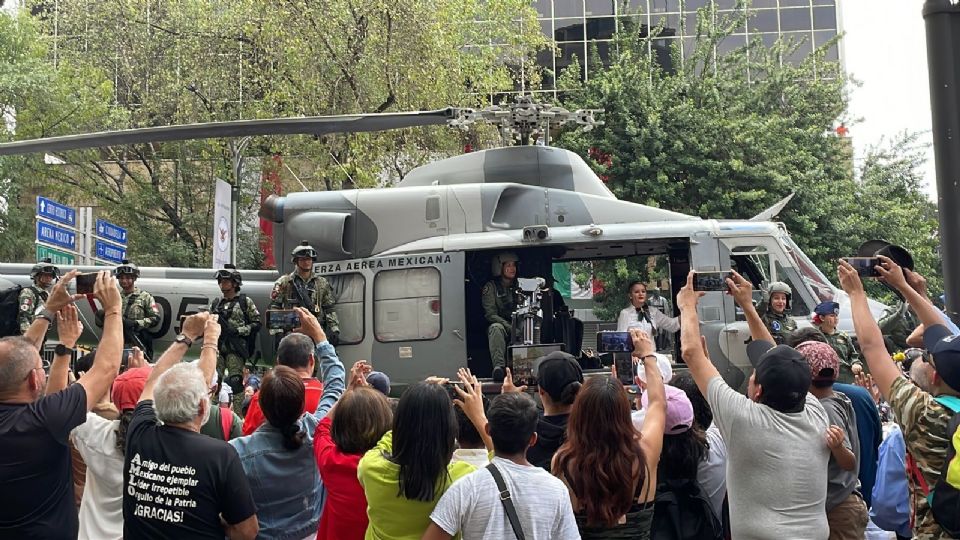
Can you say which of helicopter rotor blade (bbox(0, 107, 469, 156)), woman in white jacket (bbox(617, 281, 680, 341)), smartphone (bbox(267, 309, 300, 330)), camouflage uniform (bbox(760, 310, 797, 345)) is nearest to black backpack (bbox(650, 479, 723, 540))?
smartphone (bbox(267, 309, 300, 330))

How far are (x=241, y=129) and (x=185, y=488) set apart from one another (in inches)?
230

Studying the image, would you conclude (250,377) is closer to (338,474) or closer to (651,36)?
(338,474)

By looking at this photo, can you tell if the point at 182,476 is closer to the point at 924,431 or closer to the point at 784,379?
the point at 784,379

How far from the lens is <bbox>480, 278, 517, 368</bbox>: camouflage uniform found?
9.88m

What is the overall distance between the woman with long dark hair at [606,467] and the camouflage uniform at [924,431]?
0.97 meters

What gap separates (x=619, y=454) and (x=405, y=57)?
19.3 meters

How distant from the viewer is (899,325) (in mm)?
9281

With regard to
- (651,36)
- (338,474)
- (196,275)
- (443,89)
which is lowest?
(338,474)

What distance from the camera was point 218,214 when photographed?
19.3 meters

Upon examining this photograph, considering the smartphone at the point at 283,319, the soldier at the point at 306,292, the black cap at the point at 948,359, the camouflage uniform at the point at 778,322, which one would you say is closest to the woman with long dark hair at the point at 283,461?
the smartphone at the point at 283,319

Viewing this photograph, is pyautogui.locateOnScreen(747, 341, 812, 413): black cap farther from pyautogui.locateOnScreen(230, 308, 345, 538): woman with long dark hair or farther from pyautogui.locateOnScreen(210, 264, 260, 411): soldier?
pyautogui.locateOnScreen(210, 264, 260, 411): soldier

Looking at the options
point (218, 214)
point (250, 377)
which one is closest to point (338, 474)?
point (250, 377)

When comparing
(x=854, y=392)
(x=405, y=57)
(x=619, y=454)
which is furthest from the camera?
(x=405, y=57)

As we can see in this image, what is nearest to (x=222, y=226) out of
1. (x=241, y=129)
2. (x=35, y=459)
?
(x=241, y=129)
